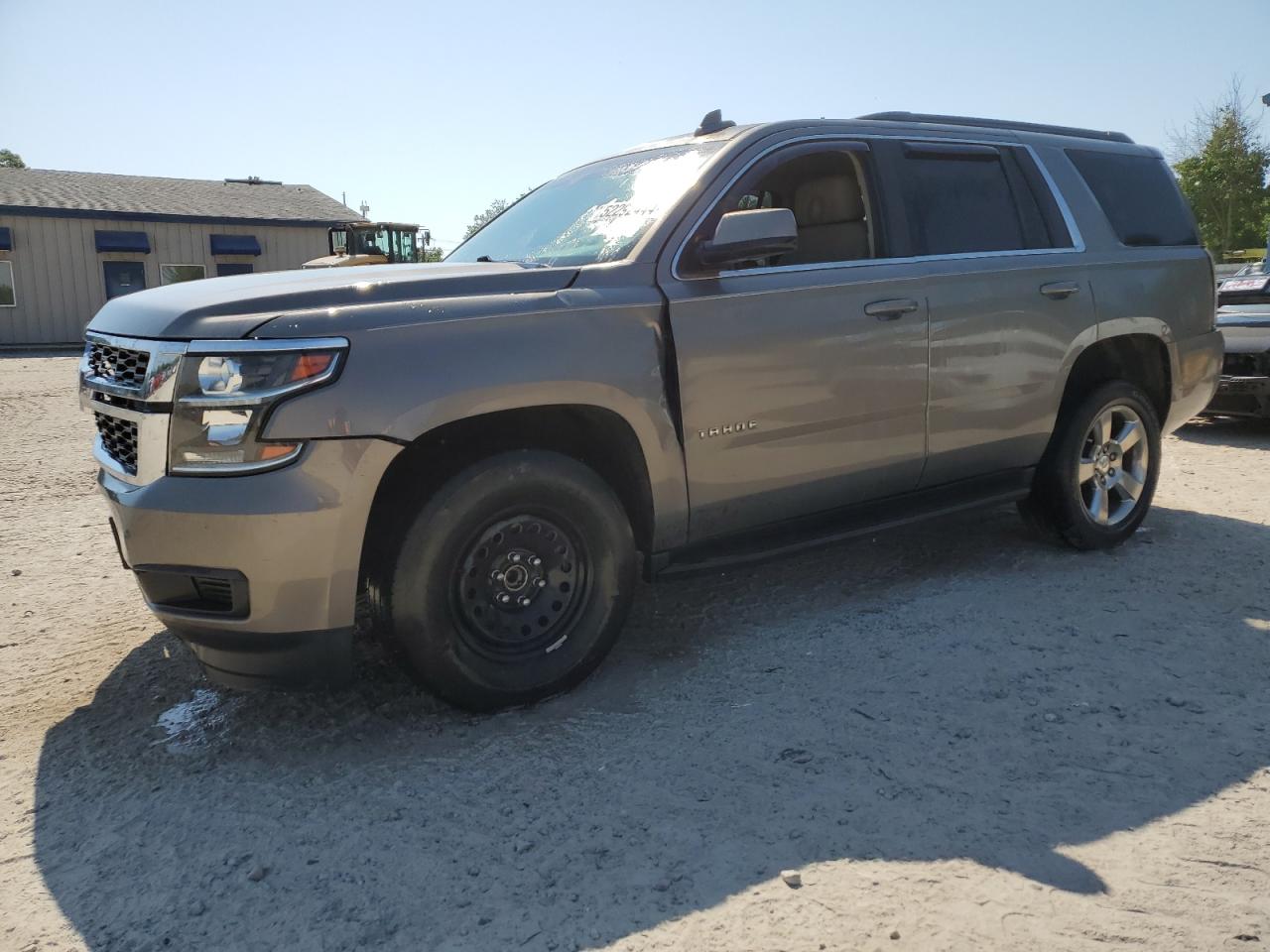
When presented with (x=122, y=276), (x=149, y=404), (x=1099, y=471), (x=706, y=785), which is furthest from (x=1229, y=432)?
(x=122, y=276)

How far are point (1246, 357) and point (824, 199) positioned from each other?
629 centimetres

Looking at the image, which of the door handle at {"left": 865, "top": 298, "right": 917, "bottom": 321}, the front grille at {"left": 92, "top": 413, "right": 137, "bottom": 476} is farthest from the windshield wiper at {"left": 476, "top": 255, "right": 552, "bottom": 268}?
the front grille at {"left": 92, "top": 413, "right": 137, "bottom": 476}

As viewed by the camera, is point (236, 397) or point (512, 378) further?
point (512, 378)

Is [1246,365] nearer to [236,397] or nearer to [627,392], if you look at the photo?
[627,392]

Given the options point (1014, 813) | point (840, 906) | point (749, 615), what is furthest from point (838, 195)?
point (840, 906)

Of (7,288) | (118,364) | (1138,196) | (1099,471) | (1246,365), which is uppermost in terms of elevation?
(7,288)

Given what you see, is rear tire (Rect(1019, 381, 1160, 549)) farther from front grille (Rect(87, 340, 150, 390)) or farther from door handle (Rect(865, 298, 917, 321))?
front grille (Rect(87, 340, 150, 390))

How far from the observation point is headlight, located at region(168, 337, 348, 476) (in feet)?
9.41

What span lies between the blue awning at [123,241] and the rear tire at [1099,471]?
30.5 m

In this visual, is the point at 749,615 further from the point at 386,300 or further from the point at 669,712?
the point at 386,300

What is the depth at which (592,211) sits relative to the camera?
416cm

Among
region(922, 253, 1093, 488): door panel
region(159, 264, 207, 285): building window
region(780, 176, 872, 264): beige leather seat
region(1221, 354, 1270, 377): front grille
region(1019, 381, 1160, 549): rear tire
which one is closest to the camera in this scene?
region(780, 176, 872, 264): beige leather seat

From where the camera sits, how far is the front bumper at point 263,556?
2.87 m

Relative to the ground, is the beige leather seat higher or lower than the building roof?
lower
